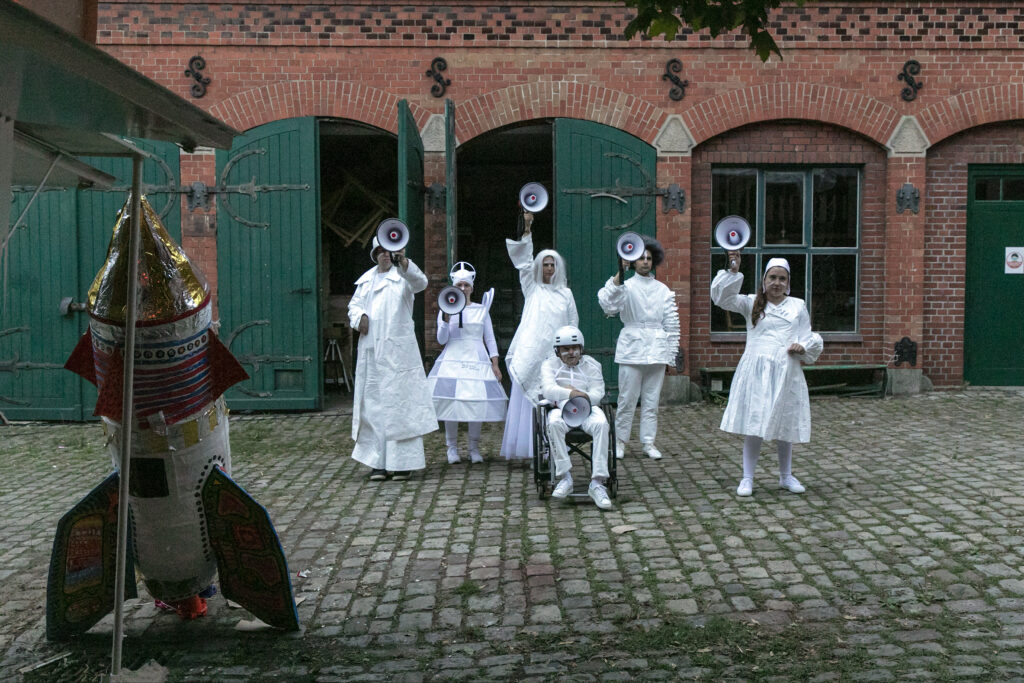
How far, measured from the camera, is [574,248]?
10680mm

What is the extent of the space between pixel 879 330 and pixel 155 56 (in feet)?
27.9

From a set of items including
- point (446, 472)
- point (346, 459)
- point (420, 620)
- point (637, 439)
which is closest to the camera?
point (420, 620)

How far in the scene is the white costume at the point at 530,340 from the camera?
7379mm

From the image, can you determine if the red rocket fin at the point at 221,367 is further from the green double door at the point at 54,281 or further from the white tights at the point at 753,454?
the green double door at the point at 54,281

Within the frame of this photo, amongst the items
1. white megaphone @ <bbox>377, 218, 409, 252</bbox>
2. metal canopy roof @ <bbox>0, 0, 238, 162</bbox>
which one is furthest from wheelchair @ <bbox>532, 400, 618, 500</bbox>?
metal canopy roof @ <bbox>0, 0, 238, 162</bbox>

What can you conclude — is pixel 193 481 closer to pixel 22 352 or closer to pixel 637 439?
pixel 637 439

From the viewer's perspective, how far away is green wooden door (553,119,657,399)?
10602 millimetres

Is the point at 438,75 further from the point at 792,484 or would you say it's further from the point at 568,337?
the point at 792,484

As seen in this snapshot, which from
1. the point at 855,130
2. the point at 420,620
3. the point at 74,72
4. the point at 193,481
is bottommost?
the point at 420,620

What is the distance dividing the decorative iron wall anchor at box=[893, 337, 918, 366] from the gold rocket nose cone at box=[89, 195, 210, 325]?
895cm

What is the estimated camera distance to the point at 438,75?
10.5 m

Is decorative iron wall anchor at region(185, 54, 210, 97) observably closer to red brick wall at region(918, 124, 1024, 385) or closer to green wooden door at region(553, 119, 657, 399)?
green wooden door at region(553, 119, 657, 399)

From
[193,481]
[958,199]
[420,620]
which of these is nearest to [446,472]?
[420,620]

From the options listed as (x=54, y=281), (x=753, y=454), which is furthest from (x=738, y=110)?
(x=54, y=281)
